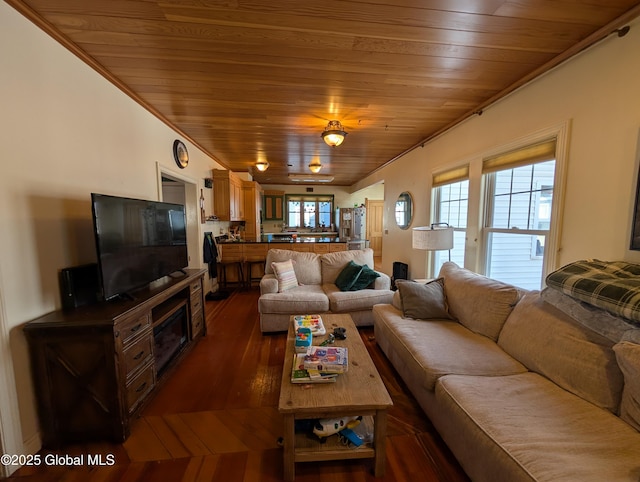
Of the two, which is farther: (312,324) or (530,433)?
(312,324)

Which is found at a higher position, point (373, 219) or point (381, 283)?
point (373, 219)

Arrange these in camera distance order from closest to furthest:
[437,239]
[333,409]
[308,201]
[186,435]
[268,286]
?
[333,409] → [186,435] → [437,239] → [268,286] → [308,201]

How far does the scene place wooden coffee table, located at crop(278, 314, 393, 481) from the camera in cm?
127

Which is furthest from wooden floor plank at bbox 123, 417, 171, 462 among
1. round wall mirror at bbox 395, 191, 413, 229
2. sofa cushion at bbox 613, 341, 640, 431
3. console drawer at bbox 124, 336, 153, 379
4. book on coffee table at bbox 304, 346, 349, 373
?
round wall mirror at bbox 395, 191, 413, 229

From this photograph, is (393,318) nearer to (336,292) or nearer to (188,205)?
(336,292)

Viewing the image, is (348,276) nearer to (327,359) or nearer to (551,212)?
(327,359)

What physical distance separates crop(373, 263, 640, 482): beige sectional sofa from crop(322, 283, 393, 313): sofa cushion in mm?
905

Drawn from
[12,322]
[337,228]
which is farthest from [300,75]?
[337,228]

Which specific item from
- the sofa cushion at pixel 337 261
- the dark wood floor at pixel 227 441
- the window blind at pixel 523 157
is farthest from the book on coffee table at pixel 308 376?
the window blind at pixel 523 157

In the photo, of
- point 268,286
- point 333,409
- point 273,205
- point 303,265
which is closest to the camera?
point 333,409

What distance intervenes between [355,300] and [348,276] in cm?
42

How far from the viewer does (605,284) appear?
4.33 feet

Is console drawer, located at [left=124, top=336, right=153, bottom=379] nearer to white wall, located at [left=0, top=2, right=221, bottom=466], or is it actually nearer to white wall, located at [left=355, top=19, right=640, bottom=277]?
white wall, located at [left=0, top=2, right=221, bottom=466]

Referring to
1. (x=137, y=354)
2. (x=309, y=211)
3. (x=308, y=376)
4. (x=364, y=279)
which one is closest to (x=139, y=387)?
(x=137, y=354)
